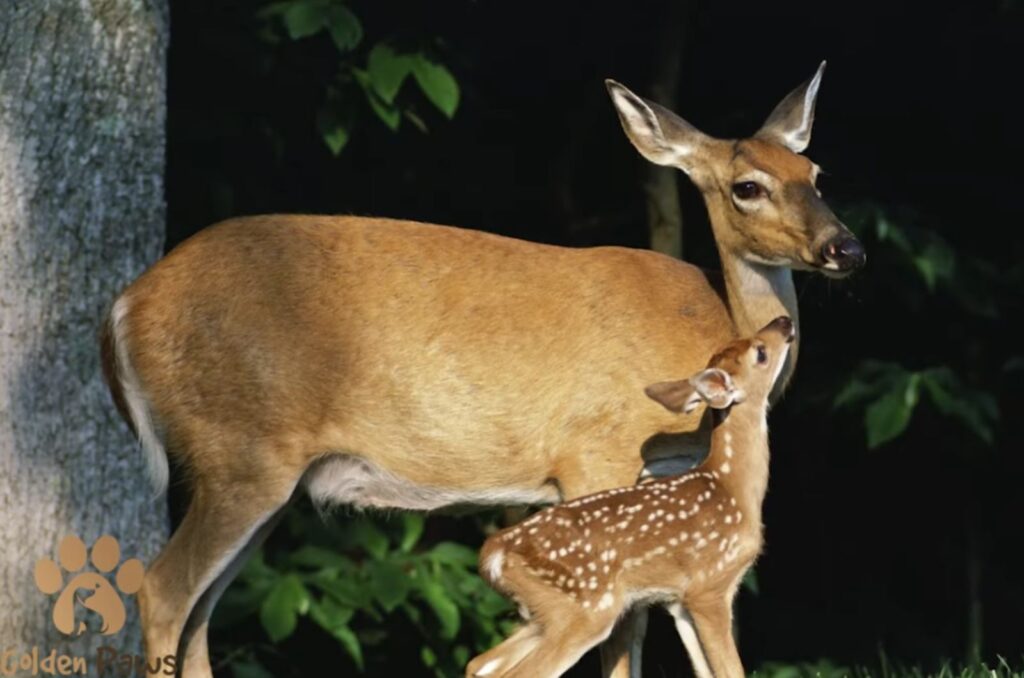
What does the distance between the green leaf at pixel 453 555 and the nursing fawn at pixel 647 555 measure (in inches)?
93.1

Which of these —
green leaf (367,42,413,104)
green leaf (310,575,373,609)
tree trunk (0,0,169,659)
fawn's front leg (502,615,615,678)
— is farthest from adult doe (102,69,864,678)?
green leaf (367,42,413,104)

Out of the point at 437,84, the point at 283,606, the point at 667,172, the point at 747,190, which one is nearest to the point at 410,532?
the point at 283,606

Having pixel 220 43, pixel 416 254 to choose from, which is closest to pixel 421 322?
pixel 416 254

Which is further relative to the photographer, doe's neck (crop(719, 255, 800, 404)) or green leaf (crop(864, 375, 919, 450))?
green leaf (crop(864, 375, 919, 450))

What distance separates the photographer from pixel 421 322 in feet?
25.0

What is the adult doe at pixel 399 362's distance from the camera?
24.5 feet

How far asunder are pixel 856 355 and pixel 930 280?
136 cm

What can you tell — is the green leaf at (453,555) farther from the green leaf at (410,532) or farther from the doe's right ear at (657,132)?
the doe's right ear at (657,132)

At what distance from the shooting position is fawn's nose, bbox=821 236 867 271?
7.35 m

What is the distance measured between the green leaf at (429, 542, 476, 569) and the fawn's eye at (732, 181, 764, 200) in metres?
2.32

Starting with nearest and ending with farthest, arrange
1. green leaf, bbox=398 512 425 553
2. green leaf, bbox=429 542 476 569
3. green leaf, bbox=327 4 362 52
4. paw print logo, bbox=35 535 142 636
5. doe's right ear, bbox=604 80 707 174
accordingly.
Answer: paw print logo, bbox=35 535 142 636 → doe's right ear, bbox=604 80 707 174 → green leaf, bbox=327 4 362 52 → green leaf, bbox=429 542 476 569 → green leaf, bbox=398 512 425 553

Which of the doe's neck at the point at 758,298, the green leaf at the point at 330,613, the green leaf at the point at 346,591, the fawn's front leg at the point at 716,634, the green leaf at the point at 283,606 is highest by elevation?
the doe's neck at the point at 758,298

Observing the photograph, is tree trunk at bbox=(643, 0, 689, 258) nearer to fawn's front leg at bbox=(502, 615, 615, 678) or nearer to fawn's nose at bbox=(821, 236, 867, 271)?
fawn's nose at bbox=(821, 236, 867, 271)

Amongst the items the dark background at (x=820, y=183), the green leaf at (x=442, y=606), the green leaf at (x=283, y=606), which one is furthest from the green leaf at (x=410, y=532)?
the dark background at (x=820, y=183)
